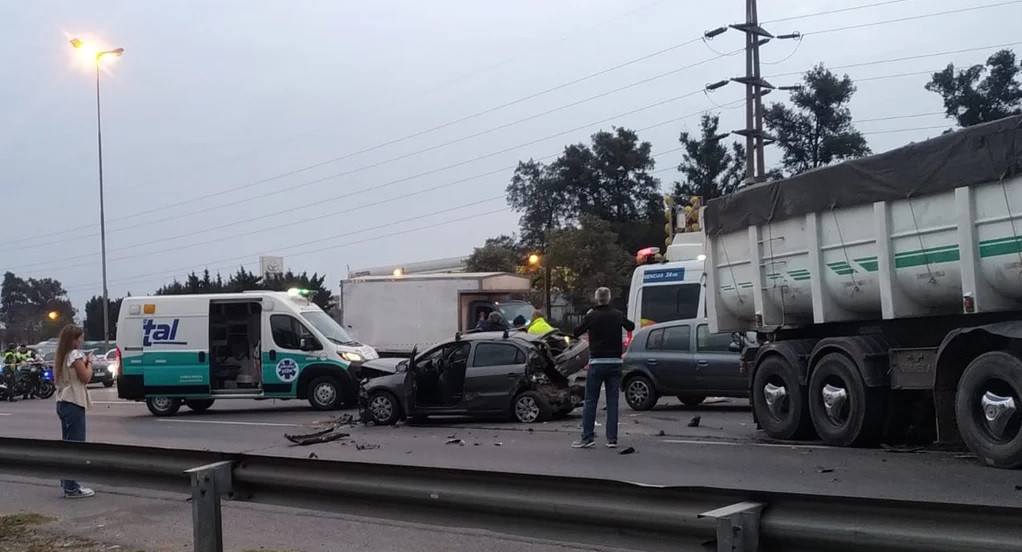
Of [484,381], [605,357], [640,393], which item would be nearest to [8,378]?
[484,381]

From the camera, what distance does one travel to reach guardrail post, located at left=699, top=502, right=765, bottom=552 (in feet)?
11.6

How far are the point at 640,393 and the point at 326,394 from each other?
6194 millimetres

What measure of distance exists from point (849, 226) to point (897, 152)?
1074mm

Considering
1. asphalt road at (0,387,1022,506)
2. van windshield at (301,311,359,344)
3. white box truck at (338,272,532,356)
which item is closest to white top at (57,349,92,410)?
asphalt road at (0,387,1022,506)

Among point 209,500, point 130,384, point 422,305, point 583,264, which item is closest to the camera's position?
point 209,500

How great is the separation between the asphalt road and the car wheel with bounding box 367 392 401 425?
44 centimetres

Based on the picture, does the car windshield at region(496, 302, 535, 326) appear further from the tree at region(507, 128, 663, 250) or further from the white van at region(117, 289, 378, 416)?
the tree at region(507, 128, 663, 250)

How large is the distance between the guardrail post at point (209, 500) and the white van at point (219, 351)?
1390 cm

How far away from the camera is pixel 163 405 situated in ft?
65.7

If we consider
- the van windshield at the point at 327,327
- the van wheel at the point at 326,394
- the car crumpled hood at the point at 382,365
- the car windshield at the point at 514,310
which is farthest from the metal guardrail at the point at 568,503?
Result: the car windshield at the point at 514,310

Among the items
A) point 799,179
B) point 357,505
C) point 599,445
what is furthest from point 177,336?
point 357,505

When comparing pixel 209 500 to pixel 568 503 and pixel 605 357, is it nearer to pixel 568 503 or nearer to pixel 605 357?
pixel 568 503

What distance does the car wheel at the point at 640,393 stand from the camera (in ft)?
54.5

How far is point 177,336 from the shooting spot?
19.5 m
